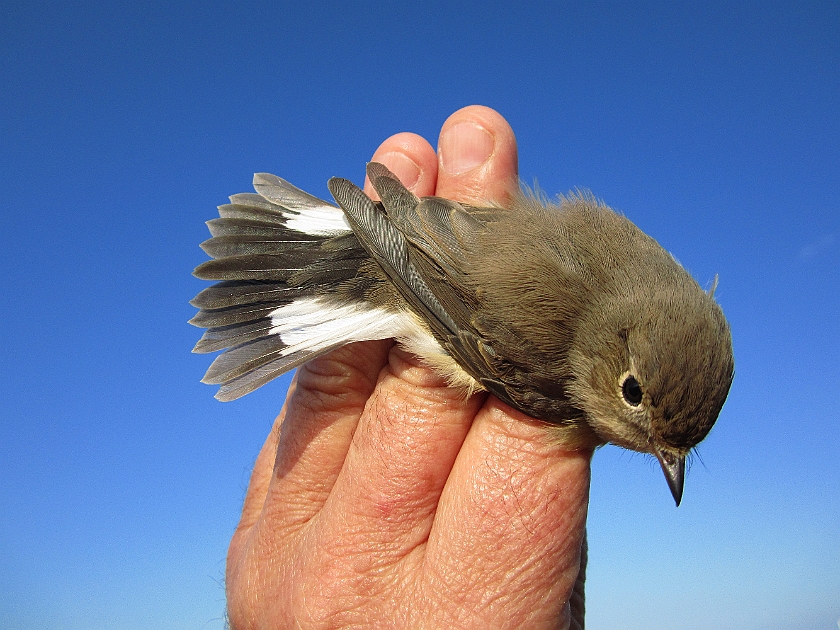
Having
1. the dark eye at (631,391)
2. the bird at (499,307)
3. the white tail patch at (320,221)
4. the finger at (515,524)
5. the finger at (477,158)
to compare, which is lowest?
the finger at (515,524)

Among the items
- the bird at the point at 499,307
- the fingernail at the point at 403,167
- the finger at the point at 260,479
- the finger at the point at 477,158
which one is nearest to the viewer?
the bird at the point at 499,307

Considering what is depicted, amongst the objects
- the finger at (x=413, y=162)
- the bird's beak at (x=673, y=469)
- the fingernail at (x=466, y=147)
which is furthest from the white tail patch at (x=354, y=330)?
the fingernail at (x=466, y=147)

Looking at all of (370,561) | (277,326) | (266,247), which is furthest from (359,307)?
(370,561)

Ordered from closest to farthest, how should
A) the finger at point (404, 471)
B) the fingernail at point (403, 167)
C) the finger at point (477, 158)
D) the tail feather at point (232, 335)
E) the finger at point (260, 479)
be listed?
1. the finger at point (404, 471)
2. the tail feather at point (232, 335)
3. the finger at point (477, 158)
4. the fingernail at point (403, 167)
5. the finger at point (260, 479)

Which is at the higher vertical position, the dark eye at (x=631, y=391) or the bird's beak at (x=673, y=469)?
the dark eye at (x=631, y=391)

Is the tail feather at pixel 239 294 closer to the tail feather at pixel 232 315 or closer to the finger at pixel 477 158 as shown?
the tail feather at pixel 232 315

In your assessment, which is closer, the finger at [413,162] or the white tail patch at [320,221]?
the white tail patch at [320,221]

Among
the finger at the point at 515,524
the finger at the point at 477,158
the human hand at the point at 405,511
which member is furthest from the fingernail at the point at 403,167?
the finger at the point at 515,524
